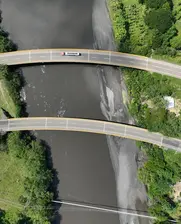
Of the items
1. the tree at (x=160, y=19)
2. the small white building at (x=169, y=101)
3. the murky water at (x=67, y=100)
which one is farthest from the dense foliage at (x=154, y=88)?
the murky water at (x=67, y=100)

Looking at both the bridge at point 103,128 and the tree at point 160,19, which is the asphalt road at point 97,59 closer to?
the tree at point 160,19

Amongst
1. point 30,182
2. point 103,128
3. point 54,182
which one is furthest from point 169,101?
point 30,182

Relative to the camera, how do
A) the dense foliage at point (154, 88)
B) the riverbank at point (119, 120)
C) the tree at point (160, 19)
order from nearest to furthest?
the tree at point (160, 19) → the dense foliage at point (154, 88) → the riverbank at point (119, 120)

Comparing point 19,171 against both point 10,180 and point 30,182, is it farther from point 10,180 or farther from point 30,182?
point 30,182

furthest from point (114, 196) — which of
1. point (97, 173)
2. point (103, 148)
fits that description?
point (103, 148)

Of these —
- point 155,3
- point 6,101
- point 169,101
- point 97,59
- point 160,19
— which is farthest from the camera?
point 6,101

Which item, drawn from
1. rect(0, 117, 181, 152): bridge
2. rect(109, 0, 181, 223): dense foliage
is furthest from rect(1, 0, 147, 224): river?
rect(109, 0, 181, 223): dense foliage

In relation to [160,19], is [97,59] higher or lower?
lower
